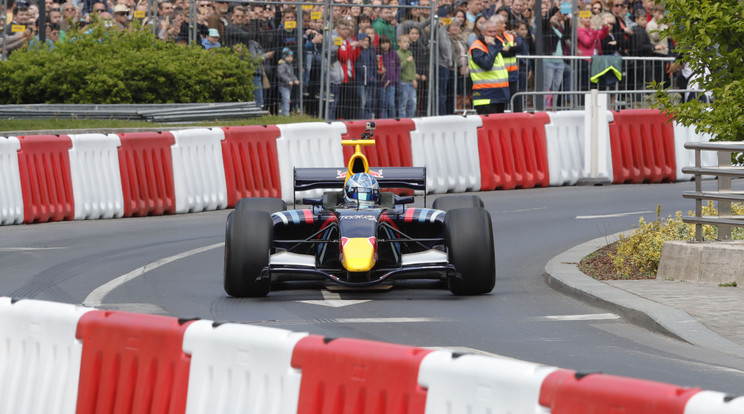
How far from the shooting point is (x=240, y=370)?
17.9ft

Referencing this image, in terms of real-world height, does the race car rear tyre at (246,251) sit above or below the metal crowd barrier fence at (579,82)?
below

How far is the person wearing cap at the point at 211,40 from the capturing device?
1026 inches

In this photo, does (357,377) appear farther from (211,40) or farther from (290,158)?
(211,40)

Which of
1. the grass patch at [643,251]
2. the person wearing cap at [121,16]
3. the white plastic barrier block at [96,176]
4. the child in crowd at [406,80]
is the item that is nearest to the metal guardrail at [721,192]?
the grass patch at [643,251]

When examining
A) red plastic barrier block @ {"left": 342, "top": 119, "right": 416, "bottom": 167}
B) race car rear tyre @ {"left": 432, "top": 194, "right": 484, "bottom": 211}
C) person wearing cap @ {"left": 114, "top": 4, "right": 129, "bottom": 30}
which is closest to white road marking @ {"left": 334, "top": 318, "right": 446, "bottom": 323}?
race car rear tyre @ {"left": 432, "top": 194, "right": 484, "bottom": 211}

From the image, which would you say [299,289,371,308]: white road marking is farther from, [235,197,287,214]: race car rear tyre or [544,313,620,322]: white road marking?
[544,313,620,322]: white road marking

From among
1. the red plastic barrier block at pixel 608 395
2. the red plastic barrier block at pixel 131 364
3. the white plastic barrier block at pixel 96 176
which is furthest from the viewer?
the white plastic barrier block at pixel 96 176

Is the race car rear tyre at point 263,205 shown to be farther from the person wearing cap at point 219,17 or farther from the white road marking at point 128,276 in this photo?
the person wearing cap at point 219,17

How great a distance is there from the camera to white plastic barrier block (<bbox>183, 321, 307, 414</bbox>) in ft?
17.4

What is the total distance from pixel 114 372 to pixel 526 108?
1950 centimetres

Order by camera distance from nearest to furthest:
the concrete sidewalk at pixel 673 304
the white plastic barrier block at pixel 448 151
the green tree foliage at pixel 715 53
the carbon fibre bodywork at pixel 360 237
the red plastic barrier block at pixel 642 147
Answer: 1. the concrete sidewalk at pixel 673 304
2. the carbon fibre bodywork at pixel 360 237
3. the green tree foliage at pixel 715 53
4. the white plastic barrier block at pixel 448 151
5. the red plastic barrier block at pixel 642 147

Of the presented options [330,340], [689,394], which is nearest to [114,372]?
[330,340]

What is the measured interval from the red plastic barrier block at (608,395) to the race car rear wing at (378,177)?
7893mm

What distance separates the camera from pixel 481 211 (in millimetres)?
11188
